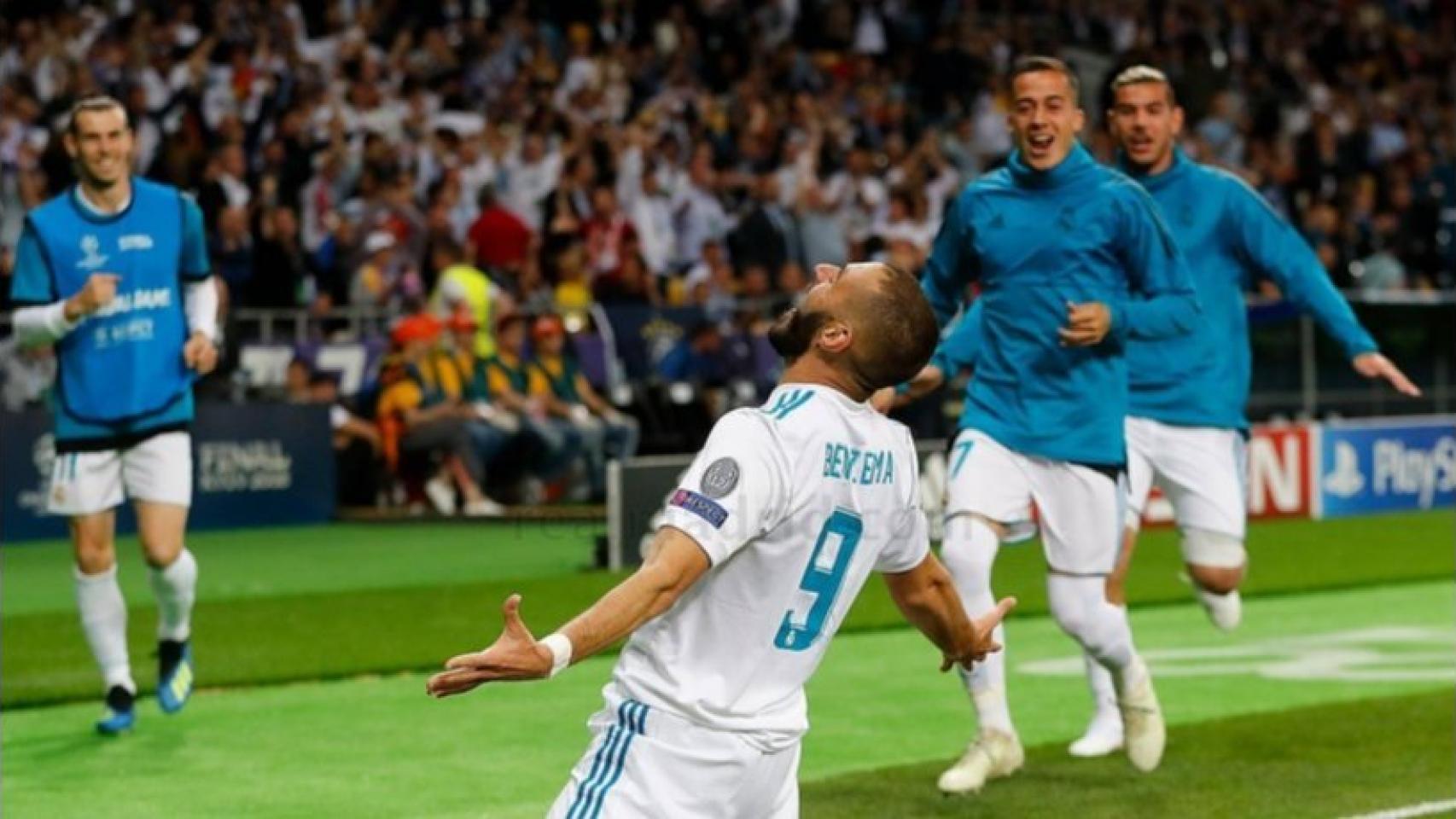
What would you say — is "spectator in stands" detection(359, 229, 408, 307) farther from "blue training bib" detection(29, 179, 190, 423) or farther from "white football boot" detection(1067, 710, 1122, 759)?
"white football boot" detection(1067, 710, 1122, 759)

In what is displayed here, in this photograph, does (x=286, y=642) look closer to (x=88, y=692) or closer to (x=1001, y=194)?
(x=88, y=692)

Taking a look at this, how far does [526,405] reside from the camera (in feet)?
72.5

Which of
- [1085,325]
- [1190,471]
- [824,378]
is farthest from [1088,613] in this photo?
[824,378]

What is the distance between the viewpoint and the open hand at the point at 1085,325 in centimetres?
859

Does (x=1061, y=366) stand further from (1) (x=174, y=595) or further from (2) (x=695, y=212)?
(2) (x=695, y=212)

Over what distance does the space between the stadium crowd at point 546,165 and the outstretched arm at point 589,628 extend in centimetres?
1539

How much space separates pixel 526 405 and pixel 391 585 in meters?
5.51

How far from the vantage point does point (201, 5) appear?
24.3 metres

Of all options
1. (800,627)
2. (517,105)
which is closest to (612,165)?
(517,105)

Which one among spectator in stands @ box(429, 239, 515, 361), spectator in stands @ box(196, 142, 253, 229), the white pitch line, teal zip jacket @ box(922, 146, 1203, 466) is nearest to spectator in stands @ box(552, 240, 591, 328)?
spectator in stands @ box(429, 239, 515, 361)

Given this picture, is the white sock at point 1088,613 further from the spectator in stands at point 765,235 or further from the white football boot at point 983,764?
the spectator in stands at point 765,235

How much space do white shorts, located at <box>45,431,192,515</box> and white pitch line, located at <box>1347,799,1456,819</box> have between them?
15.8 ft

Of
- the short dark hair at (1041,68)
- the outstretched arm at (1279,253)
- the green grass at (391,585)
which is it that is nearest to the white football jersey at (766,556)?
the short dark hair at (1041,68)

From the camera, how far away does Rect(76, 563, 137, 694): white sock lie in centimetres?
1034
